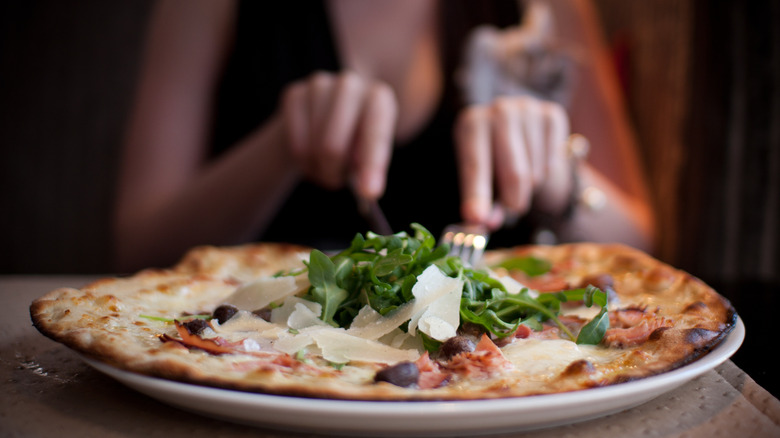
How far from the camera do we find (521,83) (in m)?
3.39

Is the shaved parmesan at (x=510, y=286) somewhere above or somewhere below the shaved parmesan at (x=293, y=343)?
below

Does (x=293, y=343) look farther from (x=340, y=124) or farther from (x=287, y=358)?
(x=340, y=124)

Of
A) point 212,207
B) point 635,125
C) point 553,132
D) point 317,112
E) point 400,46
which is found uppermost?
point 400,46

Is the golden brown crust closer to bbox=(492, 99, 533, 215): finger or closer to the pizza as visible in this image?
the pizza

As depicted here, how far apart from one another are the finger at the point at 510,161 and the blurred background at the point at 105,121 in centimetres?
175

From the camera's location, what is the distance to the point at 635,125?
182 inches

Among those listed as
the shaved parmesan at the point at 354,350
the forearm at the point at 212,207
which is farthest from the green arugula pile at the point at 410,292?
the forearm at the point at 212,207

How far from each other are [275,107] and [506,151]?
1715 mm

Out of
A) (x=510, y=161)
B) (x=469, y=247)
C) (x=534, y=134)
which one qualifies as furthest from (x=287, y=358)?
(x=534, y=134)

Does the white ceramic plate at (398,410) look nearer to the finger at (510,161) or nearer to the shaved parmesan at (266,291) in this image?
the shaved parmesan at (266,291)

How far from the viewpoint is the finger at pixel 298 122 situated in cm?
246

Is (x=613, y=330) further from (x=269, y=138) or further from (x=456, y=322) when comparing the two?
(x=269, y=138)

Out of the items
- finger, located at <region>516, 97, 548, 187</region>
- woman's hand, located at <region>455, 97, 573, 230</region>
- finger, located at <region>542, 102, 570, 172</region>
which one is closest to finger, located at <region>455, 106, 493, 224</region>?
woman's hand, located at <region>455, 97, 573, 230</region>

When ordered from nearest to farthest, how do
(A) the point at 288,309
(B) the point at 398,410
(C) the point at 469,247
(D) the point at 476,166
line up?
(B) the point at 398,410 → (A) the point at 288,309 → (C) the point at 469,247 → (D) the point at 476,166
